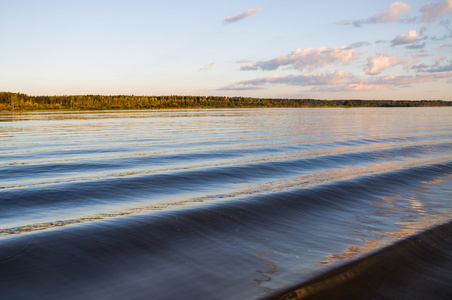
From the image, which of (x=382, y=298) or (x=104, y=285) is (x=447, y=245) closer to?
(x=382, y=298)

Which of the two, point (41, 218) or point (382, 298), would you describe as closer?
point (382, 298)

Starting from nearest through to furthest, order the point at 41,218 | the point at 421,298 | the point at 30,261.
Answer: the point at 421,298
the point at 30,261
the point at 41,218

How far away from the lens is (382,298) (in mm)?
5145

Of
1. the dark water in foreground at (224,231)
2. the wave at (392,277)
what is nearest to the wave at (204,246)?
the dark water in foreground at (224,231)

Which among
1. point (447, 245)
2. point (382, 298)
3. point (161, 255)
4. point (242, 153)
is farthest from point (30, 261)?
point (242, 153)

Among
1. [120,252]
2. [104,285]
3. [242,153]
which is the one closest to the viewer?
[104,285]

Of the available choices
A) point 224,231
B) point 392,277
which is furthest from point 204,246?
point 392,277

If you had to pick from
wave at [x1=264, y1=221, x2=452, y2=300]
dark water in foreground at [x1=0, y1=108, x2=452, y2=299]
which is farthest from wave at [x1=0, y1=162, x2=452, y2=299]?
wave at [x1=264, y1=221, x2=452, y2=300]

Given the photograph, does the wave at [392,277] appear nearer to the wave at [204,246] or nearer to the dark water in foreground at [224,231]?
the dark water in foreground at [224,231]

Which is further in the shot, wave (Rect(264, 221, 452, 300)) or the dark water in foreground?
the dark water in foreground

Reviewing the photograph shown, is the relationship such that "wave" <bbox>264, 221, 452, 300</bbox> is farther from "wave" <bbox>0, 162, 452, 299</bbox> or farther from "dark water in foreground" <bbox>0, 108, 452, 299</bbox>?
"wave" <bbox>0, 162, 452, 299</bbox>

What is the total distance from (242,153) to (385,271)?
15985 mm

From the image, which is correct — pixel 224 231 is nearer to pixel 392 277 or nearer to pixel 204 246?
pixel 204 246

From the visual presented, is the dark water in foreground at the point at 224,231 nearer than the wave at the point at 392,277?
No
